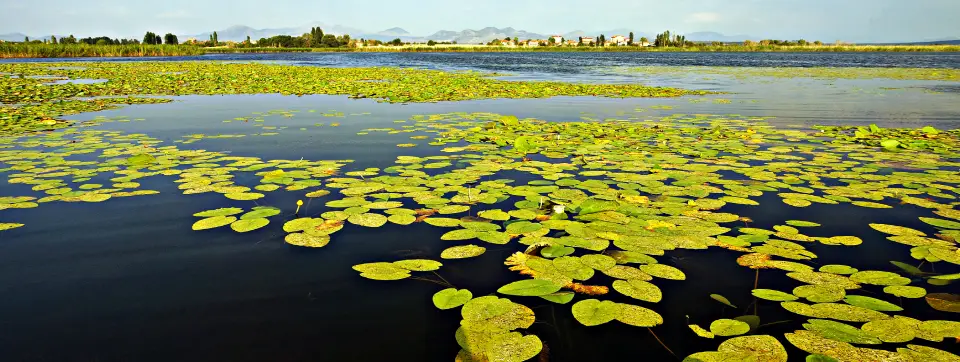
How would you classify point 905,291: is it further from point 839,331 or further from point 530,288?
point 530,288

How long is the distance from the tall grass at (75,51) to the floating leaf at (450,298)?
185 ft

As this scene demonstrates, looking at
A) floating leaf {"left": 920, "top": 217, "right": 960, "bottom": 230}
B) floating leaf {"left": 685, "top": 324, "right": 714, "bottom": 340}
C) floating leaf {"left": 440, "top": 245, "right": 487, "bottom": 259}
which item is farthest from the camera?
floating leaf {"left": 920, "top": 217, "right": 960, "bottom": 230}

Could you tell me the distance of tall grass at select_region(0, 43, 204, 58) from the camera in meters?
43.4

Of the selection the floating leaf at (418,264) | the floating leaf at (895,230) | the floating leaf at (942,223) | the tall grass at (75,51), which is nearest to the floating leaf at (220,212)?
the floating leaf at (418,264)

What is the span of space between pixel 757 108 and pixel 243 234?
11289mm

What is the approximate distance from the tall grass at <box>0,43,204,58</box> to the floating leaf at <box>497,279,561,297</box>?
186 ft

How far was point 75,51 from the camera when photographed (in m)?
46.5

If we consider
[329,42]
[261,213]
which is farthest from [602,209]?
[329,42]

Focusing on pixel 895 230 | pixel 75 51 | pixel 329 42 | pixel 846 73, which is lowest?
pixel 895 230

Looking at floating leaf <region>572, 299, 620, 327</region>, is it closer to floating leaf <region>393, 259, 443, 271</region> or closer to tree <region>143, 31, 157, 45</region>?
floating leaf <region>393, 259, 443, 271</region>

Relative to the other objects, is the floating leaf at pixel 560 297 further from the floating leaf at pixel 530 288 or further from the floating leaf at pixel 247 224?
the floating leaf at pixel 247 224

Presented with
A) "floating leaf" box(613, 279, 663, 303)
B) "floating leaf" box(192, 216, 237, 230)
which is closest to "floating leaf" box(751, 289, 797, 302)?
"floating leaf" box(613, 279, 663, 303)

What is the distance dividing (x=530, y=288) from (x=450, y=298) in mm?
396

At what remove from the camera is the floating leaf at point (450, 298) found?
92.0 inches
